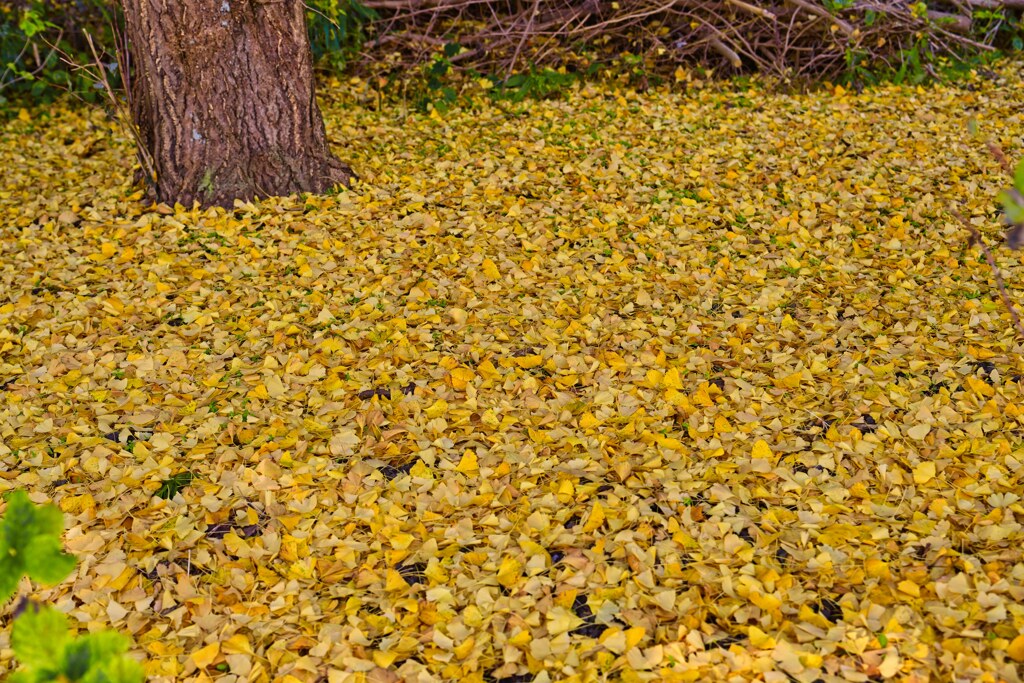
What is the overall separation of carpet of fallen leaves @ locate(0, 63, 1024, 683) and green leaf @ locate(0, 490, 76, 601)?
3.89ft

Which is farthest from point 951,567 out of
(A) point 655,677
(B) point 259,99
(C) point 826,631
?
(B) point 259,99

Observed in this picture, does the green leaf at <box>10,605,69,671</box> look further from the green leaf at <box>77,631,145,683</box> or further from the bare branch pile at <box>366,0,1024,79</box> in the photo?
the bare branch pile at <box>366,0,1024,79</box>

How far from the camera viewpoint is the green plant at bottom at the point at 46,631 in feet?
3.28

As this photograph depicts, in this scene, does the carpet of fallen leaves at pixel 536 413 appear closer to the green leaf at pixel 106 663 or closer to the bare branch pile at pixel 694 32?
the green leaf at pixel 106 663

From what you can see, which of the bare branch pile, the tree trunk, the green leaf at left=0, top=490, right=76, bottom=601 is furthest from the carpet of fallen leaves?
the bare branch pile

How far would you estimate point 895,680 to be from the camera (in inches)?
81.5

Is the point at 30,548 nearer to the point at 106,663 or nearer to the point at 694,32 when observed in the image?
the point at 106,663

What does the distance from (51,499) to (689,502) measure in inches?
78.2

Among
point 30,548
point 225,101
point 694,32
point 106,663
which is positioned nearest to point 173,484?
point 30,548

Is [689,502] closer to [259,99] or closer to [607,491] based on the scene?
[607,491]

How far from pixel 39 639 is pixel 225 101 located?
13.0 feet

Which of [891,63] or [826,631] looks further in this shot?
[891,63]

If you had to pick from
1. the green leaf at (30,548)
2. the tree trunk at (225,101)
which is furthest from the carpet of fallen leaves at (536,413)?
the green leaf at (30,548)

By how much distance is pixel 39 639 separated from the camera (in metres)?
1.02
